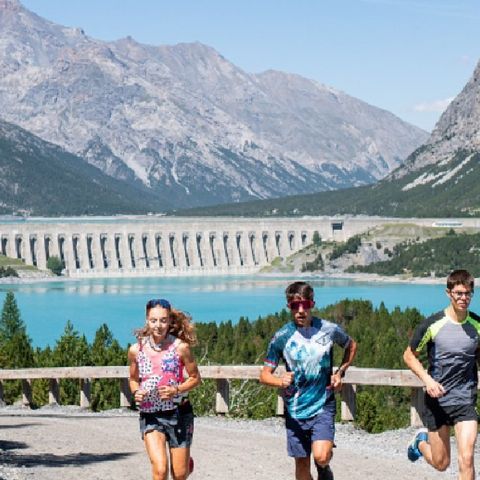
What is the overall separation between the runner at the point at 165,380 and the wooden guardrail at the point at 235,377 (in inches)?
298

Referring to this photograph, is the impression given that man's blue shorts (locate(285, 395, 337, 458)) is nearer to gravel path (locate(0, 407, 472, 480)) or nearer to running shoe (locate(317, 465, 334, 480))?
running shoe (locate(317, 465, 334, 480))

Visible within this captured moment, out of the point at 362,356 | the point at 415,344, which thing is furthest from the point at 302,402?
the point at 362,356

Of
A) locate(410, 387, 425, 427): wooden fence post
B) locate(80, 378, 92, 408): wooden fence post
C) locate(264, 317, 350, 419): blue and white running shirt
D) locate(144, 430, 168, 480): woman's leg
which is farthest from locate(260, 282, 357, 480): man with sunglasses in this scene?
locate(80, 378, 92, 408): wooden fence post

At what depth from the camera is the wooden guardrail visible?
72.0 feet

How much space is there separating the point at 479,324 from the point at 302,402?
→ 2.20 meters

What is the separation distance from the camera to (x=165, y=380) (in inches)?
567

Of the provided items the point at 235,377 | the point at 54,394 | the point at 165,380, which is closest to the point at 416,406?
the point at 235,377

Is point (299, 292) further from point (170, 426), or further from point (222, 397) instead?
point (222, 397)

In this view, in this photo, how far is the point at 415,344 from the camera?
1517 centimetres

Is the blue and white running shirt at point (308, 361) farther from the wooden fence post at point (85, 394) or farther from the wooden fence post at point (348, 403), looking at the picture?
the wooden fence post at point (85, 394)

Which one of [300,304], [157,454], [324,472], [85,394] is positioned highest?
[300,304]

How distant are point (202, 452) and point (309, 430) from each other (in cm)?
586

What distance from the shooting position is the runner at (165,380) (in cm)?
1437

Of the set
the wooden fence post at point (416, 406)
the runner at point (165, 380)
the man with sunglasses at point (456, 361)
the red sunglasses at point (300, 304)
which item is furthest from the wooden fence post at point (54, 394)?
the red sunglasses at point (300, 304)
